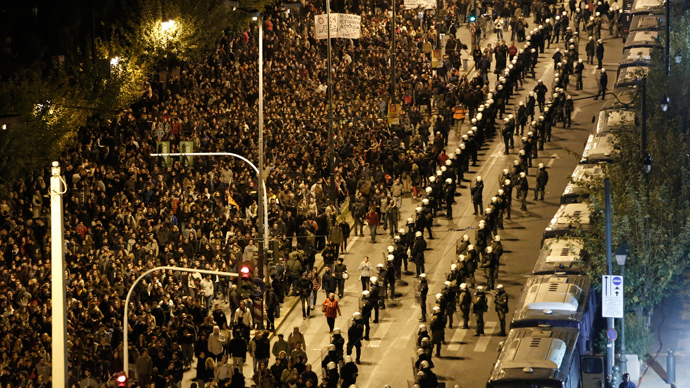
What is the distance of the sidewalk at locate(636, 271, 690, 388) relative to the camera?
112 feet

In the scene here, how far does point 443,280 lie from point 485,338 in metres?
4.82

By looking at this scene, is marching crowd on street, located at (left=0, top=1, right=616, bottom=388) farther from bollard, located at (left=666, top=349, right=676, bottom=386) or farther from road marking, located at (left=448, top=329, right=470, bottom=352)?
bollard, located at (left=666, top=349, right=676, bottom=386)

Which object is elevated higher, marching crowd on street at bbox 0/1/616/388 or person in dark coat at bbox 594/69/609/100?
person in dark coat at bbox 594/69/609/100

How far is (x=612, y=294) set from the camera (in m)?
31.5

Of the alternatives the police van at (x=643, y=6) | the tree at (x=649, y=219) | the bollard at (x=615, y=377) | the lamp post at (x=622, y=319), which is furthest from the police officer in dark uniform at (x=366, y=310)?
the police van at (x=643, y=6)

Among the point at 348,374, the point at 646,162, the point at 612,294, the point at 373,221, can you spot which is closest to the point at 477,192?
the point at 373,221

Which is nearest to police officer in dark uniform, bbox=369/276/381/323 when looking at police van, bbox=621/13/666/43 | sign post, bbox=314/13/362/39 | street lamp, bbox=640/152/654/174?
street lamp, bbox=640/152/654/174

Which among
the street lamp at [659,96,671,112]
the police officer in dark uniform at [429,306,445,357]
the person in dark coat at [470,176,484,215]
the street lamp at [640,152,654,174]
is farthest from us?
the person in dark coat at [470,176,484,215]

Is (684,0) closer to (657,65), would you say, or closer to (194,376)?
(657,65)

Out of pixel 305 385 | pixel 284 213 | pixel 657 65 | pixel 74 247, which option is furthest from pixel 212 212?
pixel 657 65

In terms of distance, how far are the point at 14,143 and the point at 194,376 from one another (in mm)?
11018

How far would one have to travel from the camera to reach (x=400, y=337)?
126 ft

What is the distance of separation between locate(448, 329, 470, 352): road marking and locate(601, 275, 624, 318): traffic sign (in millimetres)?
6729

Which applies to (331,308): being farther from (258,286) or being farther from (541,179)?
(541,179)
